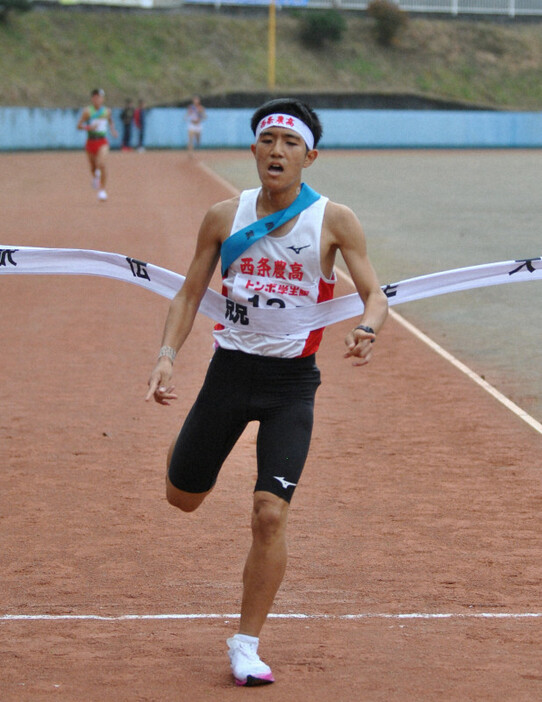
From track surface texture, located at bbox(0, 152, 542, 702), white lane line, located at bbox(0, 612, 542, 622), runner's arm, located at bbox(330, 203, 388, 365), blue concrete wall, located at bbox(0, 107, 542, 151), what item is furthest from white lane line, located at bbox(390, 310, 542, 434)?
blue concrete wall, located at bbox(0, 107, 542, 151)

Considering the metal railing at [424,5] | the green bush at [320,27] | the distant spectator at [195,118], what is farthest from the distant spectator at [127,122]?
the green bush at [320,27]

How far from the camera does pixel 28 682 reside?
15.3 feet

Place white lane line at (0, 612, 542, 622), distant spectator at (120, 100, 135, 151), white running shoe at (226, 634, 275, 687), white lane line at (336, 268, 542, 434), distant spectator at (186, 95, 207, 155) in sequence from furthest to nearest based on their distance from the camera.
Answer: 1. distant spectator at (120, 100, 135, 151)
2. distant spectator at (186, 95, 207, 155)
3. white lane line at (336, 268, 542, 434)
4. white lane line at (0, 612, 542, 622)
5. white running shoe at (226, 634, 275, 687)

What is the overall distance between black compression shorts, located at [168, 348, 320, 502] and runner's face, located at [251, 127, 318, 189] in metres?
0.73

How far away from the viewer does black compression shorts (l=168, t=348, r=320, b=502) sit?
484 cm

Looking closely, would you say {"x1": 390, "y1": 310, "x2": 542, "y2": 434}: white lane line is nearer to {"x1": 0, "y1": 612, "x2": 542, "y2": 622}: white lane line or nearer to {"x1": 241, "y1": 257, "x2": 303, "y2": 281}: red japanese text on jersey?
{"x1": 0, "y1": 612, "x2": 542, "y2": 622}: white lane line

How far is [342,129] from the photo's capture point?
5978cm

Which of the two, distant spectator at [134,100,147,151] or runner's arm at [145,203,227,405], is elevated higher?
distant spectator at [134,100,147,151]

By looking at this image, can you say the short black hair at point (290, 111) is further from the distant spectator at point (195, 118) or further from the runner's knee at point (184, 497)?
the distant spectator at point (195, 118)

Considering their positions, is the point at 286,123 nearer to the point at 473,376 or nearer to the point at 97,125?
the point at 473,376

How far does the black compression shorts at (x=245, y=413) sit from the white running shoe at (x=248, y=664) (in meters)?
0.67

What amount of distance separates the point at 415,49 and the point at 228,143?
21.5 metres

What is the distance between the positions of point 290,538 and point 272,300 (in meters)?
2.11

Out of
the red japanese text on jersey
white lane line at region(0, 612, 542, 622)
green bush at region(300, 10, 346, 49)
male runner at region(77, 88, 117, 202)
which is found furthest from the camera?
green bush at region(300, 10, 346, 49)
